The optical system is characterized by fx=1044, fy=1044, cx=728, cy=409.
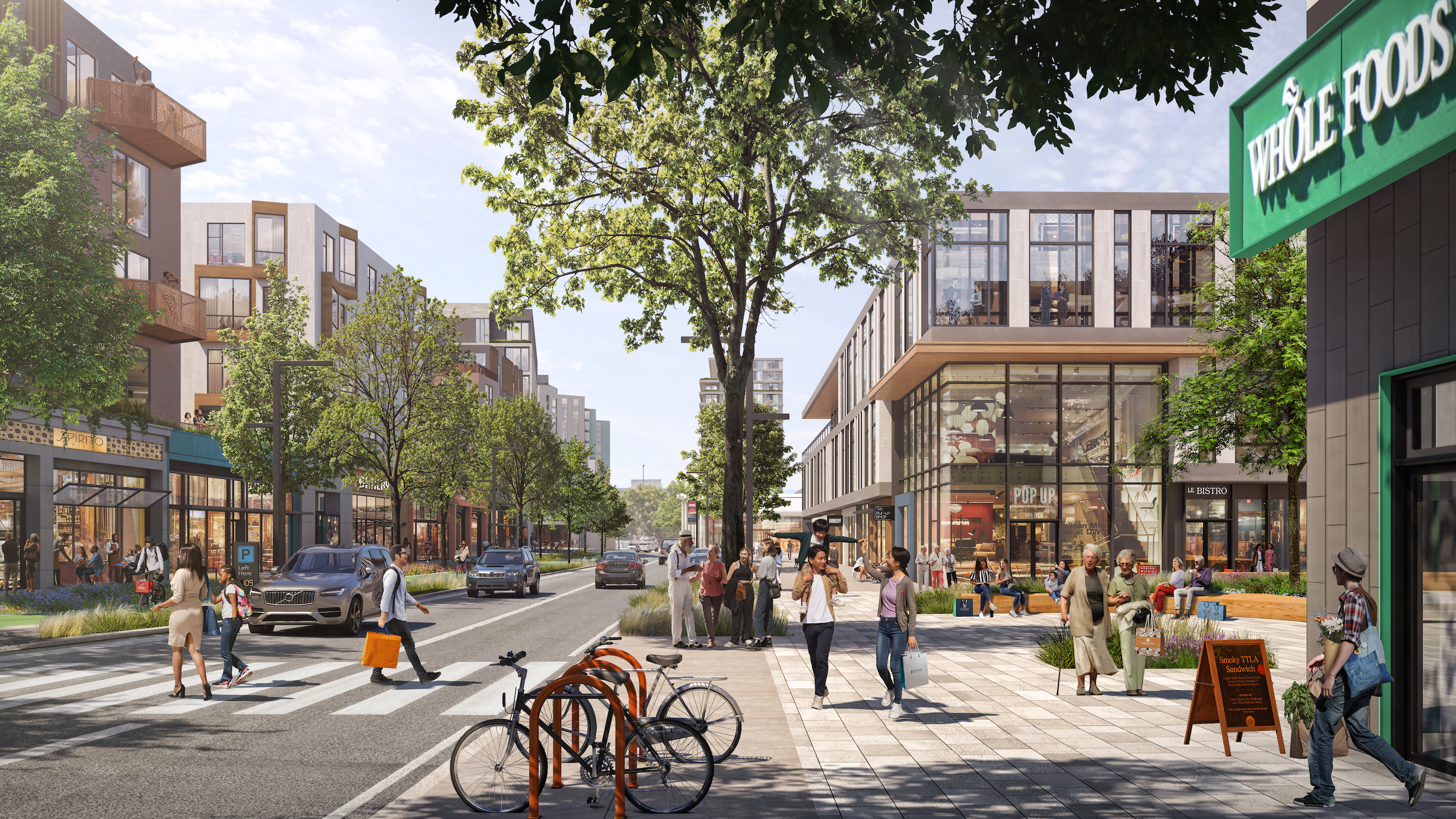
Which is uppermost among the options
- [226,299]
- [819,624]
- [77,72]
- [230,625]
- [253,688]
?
[77,72]

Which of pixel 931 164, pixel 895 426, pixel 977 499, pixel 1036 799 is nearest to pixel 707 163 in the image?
pixel 931 164

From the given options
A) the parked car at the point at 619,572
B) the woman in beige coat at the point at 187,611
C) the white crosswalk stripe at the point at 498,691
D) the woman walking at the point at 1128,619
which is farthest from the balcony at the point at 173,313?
the woman walking at the point at 1128,619

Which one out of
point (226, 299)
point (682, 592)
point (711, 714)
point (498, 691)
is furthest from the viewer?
point (226, 299)

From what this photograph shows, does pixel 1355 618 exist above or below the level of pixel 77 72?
below

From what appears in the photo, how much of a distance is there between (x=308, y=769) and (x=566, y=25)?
600cm

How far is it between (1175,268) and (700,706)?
35.0m

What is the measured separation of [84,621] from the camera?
62.4 ft

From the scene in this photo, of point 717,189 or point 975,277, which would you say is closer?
point 717,189

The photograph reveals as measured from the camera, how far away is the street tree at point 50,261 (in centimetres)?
1853

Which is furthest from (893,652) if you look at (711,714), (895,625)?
(711,714)

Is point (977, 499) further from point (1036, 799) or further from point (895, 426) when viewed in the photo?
point (1036, 799)

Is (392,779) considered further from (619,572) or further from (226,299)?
(226,299)

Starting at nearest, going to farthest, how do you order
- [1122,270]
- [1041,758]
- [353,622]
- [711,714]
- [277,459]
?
[711,714]
[1041,758]
[353,622]
[277,459]
[1122,270]

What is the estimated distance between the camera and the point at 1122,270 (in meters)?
37.6
